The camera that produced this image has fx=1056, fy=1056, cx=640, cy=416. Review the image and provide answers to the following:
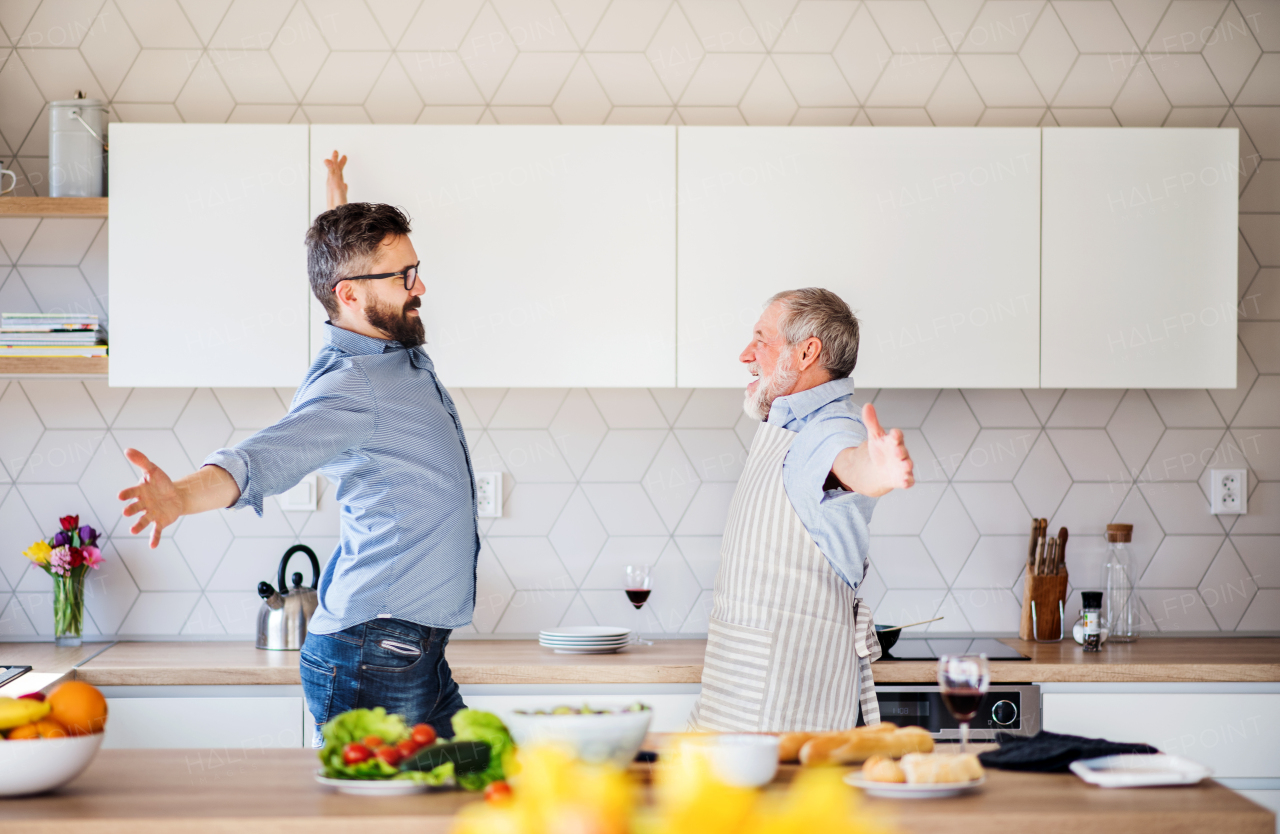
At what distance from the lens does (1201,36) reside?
3.02 m

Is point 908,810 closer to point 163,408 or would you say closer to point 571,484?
point 571,484

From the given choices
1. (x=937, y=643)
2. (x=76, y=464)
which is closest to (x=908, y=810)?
(x=937, y=643)

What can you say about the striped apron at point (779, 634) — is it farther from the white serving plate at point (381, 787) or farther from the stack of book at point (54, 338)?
the stack of book at point (54, 338)

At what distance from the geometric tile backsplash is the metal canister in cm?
24

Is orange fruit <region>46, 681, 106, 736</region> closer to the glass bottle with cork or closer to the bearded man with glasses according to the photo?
the bearded man with glasses

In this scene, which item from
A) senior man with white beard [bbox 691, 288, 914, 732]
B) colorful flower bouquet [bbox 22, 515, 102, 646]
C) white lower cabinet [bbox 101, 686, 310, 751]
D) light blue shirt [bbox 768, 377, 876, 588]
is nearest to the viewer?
light blue shirt [bbox 768, 377, 876, 588]

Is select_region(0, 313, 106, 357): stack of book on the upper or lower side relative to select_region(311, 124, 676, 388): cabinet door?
lower

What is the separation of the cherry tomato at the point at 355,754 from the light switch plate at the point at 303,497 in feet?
5.74

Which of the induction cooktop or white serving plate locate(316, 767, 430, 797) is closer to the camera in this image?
Result: white serving plate locate(316, 767, 430, 797)

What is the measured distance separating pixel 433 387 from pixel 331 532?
1.16m

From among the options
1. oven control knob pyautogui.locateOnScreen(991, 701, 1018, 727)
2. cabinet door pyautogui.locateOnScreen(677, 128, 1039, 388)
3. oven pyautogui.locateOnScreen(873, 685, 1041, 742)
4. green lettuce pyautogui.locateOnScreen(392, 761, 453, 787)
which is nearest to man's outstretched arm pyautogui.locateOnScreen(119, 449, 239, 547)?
green lettuce pyautogui.locateOnScreen(392, 761, 453, 787)

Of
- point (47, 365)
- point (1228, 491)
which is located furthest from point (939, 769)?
point (47, 365)

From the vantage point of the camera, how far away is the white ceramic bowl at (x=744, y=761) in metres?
1.18

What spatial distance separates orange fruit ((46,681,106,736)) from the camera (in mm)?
1233
